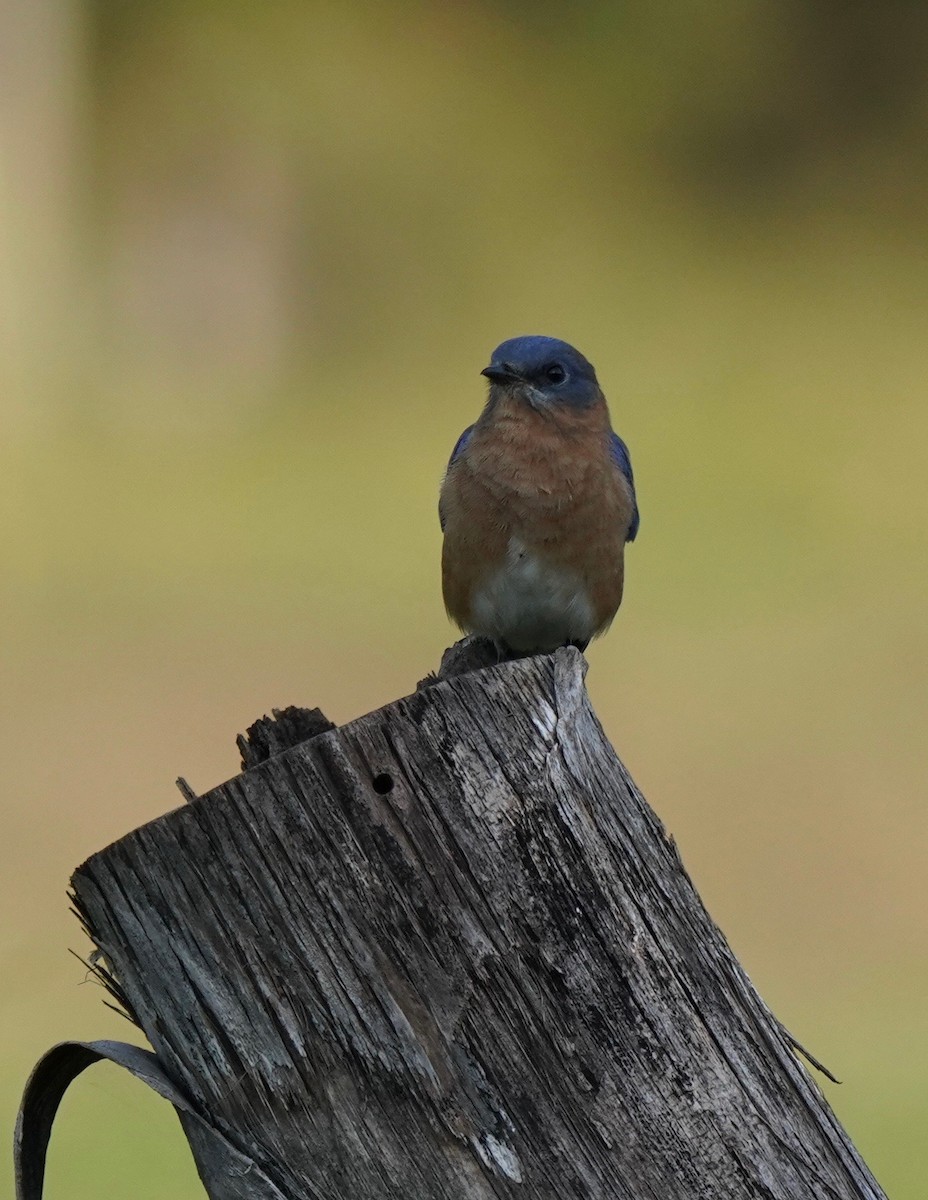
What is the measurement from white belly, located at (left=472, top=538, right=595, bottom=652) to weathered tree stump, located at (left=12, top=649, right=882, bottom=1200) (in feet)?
8.85

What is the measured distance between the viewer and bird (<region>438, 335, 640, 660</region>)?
480 centimetres

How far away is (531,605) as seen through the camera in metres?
5.00

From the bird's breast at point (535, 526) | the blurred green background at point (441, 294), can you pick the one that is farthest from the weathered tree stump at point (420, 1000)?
the blurred green background at point (441, 294)

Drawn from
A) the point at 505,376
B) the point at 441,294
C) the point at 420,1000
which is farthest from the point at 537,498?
the point at 441,294

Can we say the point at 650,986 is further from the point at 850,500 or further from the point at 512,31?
the point at 512,31

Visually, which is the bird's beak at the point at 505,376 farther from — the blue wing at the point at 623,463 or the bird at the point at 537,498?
the blue wing at the point at 623,463

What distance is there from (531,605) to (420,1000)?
2958 mm

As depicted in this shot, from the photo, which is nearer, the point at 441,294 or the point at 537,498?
the point at 537,498

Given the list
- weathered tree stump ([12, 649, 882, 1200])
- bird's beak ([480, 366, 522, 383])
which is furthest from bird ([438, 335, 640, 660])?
weathered tree stump ([12, 649, 882, 1200])

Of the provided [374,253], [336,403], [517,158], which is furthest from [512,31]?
[336,403]

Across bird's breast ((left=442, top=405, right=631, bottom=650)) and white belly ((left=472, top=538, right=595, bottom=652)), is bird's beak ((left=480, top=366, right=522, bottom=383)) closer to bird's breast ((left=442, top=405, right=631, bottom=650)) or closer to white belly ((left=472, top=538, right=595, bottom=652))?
bird's breast ((left=442, top=405, right=631, bottom=650))

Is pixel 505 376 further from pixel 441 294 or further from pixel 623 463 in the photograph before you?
pixel 441 294

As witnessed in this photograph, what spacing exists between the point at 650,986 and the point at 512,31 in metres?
18.4

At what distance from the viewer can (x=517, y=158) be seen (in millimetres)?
19109
